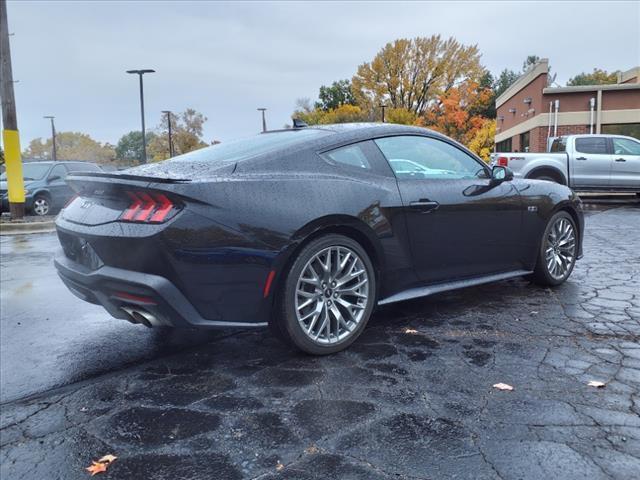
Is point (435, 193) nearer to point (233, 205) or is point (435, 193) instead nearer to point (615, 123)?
point (233, 205)

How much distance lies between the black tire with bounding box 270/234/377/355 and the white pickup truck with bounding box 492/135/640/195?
11938mm

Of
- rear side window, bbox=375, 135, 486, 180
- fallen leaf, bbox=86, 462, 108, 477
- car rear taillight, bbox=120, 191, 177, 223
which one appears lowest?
fallen leaf, bbox=86, 462, 108, 477

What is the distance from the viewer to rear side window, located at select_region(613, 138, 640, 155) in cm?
1491

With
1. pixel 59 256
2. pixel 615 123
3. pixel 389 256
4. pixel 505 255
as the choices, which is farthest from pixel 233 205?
pixel 615 123

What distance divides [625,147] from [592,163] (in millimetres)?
1122

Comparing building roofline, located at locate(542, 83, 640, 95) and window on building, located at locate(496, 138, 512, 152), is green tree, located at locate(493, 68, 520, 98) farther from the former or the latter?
building roofline, located at locate(542, 83, 640, 95)

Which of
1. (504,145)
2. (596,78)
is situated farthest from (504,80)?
(504,145)

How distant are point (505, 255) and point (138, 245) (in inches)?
124

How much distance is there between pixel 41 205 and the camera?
1488cm

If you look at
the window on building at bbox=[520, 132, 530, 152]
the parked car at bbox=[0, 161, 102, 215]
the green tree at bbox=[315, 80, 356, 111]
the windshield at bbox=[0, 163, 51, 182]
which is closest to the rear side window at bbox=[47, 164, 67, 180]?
the parked car at bbox=[0, 161, 102, 215]

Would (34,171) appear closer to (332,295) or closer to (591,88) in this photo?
(332,295)

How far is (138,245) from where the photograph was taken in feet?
9.85

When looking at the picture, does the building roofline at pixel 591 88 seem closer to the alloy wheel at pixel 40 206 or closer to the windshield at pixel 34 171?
the windshield at pixel 34 171

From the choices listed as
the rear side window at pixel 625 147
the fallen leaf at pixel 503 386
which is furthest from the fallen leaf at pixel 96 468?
the rear side window at pixel 625 147
